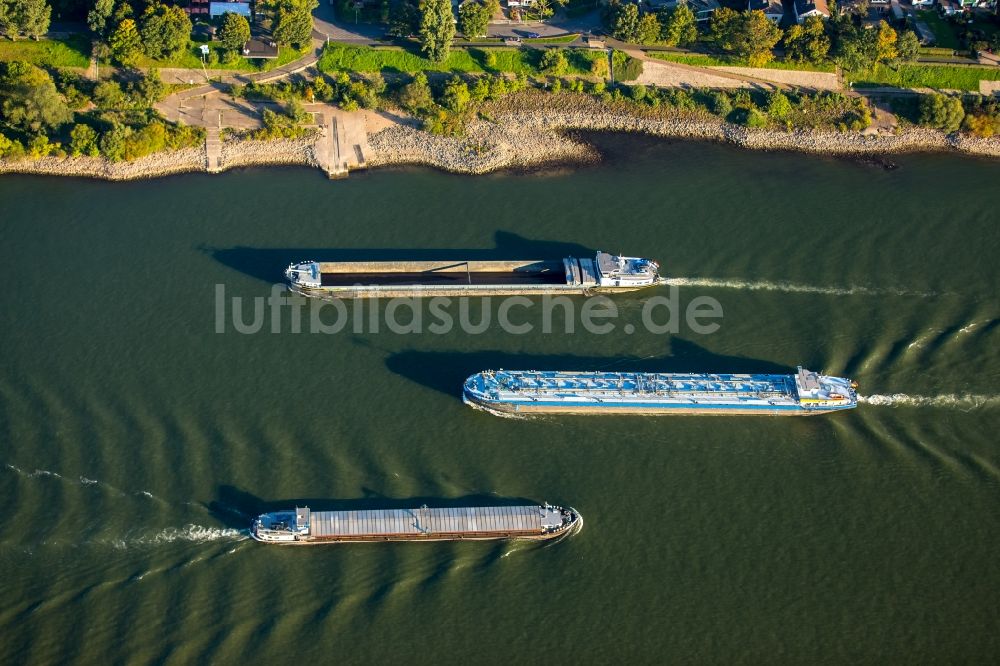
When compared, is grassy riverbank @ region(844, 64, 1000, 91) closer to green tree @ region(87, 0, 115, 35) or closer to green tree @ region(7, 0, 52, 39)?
green tree @ region(87, 0, 115, 35)

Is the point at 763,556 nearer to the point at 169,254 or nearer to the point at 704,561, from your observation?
the point at 704,561

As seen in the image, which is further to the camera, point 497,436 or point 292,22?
point 292,22

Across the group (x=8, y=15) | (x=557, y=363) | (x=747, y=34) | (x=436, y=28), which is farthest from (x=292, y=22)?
(x=747, y=34)

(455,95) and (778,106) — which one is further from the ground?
(778,106)

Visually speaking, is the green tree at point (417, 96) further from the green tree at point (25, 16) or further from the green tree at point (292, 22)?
the green tree at point (25, 16)

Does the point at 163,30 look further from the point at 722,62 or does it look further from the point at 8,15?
the point at 722,62

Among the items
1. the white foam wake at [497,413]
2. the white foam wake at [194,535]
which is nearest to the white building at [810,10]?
the white foam wake at [497,413]

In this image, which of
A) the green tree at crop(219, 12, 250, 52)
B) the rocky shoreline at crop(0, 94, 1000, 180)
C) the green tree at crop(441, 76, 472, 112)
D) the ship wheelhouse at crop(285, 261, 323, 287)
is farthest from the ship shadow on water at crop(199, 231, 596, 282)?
the green tree at crop(219, 12, 250, 52)
